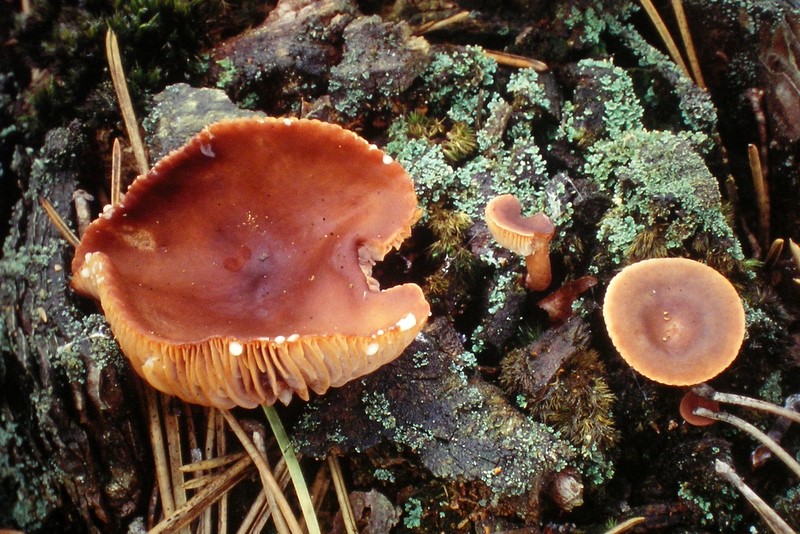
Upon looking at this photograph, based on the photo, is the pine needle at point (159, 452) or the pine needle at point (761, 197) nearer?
the pine needle at point (159, 452)

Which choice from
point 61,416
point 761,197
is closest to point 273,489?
point 61,416

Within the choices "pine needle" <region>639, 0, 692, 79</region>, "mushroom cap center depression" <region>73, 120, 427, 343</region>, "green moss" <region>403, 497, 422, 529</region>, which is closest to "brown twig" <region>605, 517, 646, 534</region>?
"green moss" <region>403, 497, 422, 529</region>

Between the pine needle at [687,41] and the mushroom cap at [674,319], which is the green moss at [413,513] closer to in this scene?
the mushroom cap at [674,319]

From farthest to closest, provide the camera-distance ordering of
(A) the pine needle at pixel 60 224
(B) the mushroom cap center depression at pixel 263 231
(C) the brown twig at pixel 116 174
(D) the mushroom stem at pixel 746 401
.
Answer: (C) the brown twig at pixel 116 174 < (A) the pine needle at pixel 60 224 < (D) the mushroom stem at pixel 746 401 < (B) the mushroom cap center depression at pixel 263 231

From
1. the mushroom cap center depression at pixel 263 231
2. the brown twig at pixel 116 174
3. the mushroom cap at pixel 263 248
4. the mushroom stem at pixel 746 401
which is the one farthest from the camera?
the brown twig at pixel 116 174

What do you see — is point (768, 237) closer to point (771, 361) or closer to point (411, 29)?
point (771, 361)

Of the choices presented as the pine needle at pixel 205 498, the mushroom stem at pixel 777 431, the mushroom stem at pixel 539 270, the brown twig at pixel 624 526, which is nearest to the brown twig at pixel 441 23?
the mushroom stem at pixel 539 270

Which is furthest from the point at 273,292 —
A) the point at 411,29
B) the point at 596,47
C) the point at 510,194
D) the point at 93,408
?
the point at 596,47
